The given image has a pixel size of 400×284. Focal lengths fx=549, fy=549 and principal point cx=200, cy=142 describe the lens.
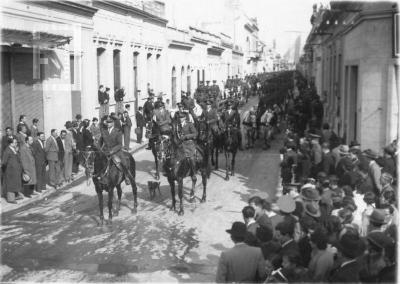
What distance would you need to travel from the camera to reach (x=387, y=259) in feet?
19.4

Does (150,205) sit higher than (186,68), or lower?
lower

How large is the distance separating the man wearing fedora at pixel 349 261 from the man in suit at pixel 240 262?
78 cm

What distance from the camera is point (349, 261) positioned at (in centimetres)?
556

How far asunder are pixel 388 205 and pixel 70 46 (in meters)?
16.1

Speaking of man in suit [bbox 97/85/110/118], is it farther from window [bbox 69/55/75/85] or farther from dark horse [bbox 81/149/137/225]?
dark horse [bbox 81/149/137/225]

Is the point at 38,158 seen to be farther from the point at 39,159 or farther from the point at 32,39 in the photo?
the point at 32,39

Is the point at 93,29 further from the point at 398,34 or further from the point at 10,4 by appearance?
the point at 398,34

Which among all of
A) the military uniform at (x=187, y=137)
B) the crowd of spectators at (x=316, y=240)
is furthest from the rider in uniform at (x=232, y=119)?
the crowd of spectators at (x=316, y=240)

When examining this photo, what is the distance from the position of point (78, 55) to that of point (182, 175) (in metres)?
11.0

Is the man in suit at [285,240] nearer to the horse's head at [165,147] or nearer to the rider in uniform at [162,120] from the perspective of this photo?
the horse's head at [165,147]

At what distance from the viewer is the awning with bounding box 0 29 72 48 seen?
16.5 m

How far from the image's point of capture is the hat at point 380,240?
19.2 feet

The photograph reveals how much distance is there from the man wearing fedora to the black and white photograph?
0.01 m

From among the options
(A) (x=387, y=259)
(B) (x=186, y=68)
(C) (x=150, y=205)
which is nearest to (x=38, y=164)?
(C) (x=150, y=205)
